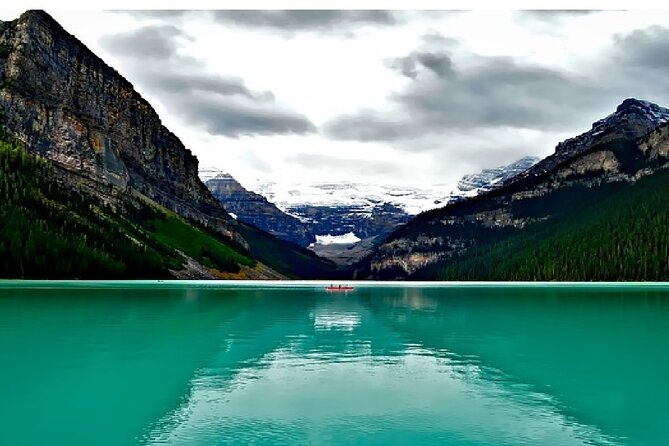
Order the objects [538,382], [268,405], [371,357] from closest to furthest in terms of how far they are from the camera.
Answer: [268,405]
[538,382]
[371,357]

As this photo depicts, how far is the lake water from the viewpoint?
2838 cm

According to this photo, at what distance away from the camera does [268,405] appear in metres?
33.6

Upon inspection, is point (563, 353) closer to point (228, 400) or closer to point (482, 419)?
point (482, 419)

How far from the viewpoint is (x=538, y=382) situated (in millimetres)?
40688

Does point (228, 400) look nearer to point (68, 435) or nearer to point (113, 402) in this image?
point (113, 402)

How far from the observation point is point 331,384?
39.7 meters

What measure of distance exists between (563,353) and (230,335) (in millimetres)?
33077

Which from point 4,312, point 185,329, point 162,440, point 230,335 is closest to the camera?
point 162,440

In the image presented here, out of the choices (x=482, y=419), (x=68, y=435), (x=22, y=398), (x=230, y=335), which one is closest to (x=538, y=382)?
(x=482, y=419)

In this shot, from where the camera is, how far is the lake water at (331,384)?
2838cm

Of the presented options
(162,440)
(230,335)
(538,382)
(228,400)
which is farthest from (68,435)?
(230,335)

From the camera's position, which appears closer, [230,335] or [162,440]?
[162,440]

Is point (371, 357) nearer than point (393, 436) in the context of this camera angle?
No

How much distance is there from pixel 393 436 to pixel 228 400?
35.5 feet
